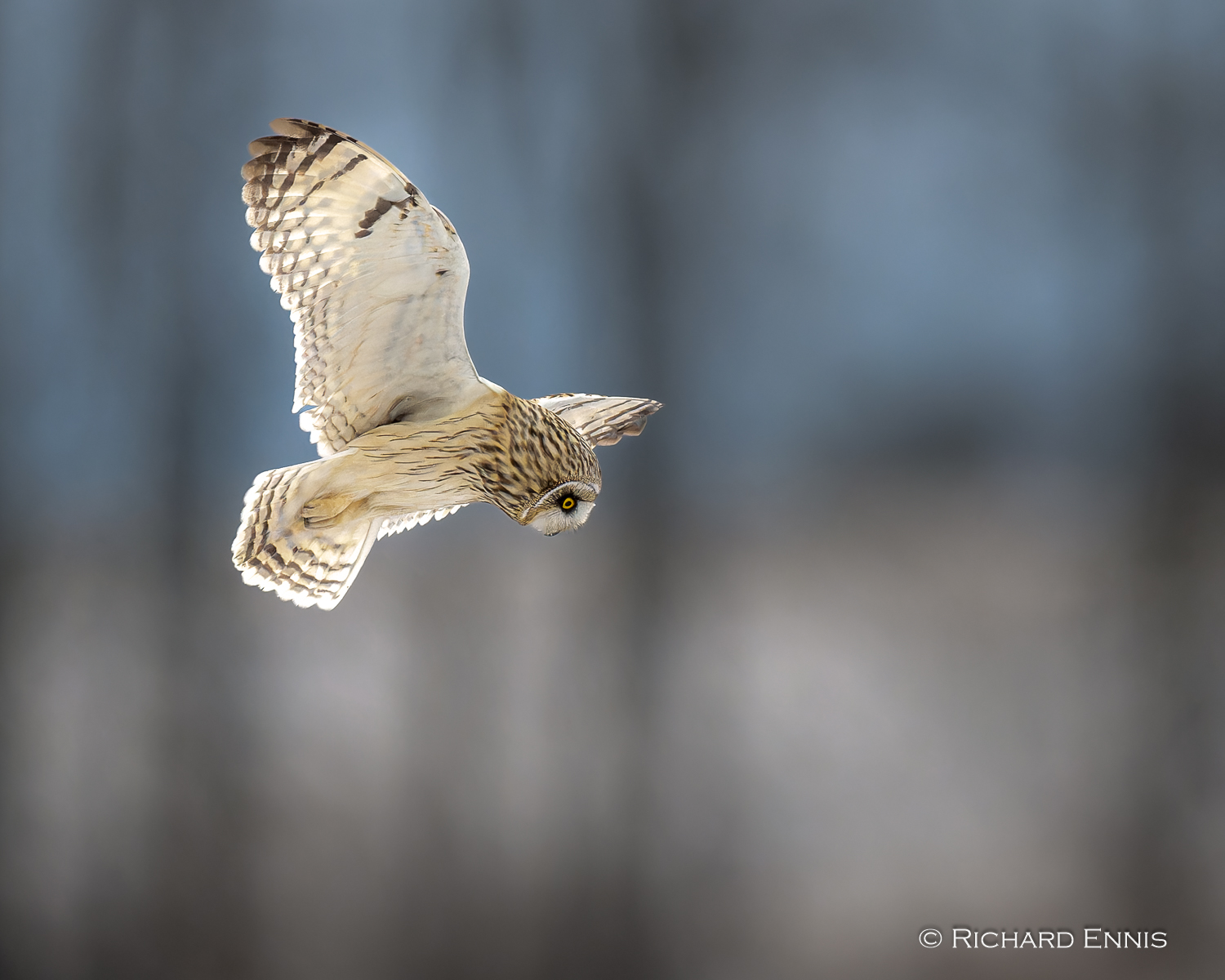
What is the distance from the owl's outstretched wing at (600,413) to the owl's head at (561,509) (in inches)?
3.5

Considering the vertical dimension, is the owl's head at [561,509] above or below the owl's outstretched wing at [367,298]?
below

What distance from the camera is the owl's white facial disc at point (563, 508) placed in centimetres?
31

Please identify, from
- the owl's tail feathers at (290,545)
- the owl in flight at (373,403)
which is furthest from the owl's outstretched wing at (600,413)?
the owl's tail feathers at (290,545)

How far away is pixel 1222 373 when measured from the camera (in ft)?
3.92

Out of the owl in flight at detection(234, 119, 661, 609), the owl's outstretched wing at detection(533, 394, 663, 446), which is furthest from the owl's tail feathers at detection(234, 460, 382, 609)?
the owl's outstretched wing at detection(533, 394, 663, 446)

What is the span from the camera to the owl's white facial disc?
31 centimetres

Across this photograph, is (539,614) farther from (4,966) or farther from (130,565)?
(4,966)

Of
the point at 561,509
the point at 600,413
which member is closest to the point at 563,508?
the point at 561,509

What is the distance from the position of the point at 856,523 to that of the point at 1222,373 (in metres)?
0.56

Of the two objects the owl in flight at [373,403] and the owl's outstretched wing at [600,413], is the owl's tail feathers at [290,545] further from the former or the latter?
the owl's outstretched wing at [600,413]

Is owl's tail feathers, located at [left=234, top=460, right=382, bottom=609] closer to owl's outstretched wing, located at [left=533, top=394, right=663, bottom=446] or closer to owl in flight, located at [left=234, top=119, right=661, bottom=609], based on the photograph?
owl in flight, located at [left=234, top=119, right=661, bottom=609]

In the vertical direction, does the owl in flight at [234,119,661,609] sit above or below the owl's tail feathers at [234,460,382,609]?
above

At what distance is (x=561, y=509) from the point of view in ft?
1.03

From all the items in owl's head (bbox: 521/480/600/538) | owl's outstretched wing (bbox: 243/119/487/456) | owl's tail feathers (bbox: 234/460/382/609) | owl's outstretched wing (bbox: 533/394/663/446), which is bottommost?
owl's tail feathers (bbox: 234/460/382/609)
